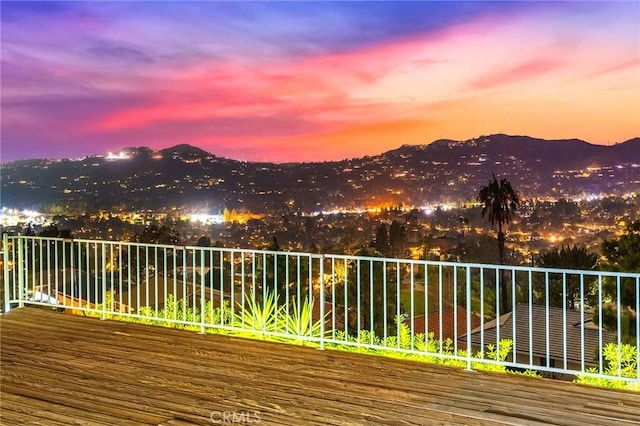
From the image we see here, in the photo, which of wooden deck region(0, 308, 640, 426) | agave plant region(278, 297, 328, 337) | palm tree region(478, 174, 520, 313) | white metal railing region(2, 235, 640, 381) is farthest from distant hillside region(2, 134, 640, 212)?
wooden deck region(0, 308, 640, 426)

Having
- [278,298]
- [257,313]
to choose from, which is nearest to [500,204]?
[278,298]

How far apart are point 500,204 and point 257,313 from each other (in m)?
35.5

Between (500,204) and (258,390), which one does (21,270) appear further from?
(500,204)

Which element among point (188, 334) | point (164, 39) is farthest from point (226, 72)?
point (188, 334)

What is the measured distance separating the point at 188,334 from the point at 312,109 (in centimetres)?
3032

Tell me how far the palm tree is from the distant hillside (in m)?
2.50

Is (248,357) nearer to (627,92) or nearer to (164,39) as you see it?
(164,39)

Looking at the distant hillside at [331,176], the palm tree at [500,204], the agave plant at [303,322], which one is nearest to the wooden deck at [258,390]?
the agave plant at [303,322]

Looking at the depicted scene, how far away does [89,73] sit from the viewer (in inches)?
794

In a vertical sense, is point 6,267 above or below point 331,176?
below

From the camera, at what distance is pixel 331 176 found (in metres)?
31.5

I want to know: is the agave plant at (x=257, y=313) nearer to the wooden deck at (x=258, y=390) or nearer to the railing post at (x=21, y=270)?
the wooden deck at (x=258, y=390)

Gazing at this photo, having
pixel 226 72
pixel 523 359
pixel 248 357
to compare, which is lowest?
pixel 523 359

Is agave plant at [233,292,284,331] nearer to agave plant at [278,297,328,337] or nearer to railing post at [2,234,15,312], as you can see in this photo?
agave plant at [278,297,328,337]
